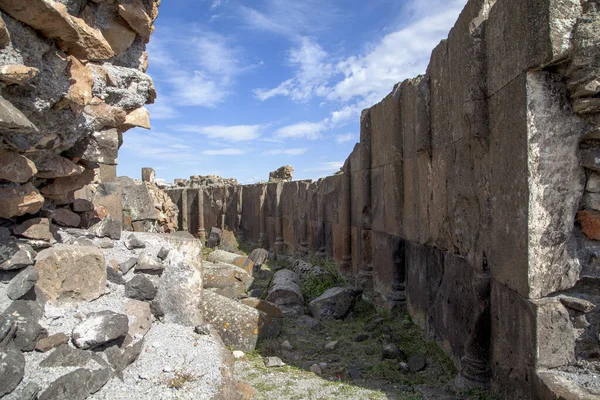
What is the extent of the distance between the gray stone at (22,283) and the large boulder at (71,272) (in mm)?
128

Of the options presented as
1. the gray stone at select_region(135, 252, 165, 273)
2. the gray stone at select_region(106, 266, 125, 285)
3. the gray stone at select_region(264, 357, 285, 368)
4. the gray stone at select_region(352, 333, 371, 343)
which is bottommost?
the gray stone at select_region(264, 357, 285, 368)

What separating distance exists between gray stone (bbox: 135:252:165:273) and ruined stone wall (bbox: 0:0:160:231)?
61 cm

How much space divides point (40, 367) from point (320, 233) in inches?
310

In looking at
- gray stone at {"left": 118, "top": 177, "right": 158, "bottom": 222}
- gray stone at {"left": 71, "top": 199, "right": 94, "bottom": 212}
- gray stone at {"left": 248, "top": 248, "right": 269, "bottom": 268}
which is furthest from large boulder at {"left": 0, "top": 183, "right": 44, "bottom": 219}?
gray stone at {"left": 248, "top": 248, "right": 269, "bottom": 268}

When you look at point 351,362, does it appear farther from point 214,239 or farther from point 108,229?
point 214,239

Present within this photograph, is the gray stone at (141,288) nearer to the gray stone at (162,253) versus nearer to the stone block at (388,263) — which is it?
the gray stone at (162,253)

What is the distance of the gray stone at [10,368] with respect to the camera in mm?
2070

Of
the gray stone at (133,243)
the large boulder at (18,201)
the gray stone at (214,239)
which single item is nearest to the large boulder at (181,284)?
the gray stone at (133,243)

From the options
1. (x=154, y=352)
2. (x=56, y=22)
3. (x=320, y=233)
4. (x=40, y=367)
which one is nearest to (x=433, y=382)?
(x=154, y=352)

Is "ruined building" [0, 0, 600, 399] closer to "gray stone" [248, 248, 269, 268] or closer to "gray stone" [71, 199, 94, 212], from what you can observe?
"gray stone" [71, 199, 94, 212]

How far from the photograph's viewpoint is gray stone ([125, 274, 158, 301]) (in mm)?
3272

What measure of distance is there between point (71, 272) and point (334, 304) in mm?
3938

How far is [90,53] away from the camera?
270 cm

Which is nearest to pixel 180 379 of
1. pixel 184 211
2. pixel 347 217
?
pixel 347 217
